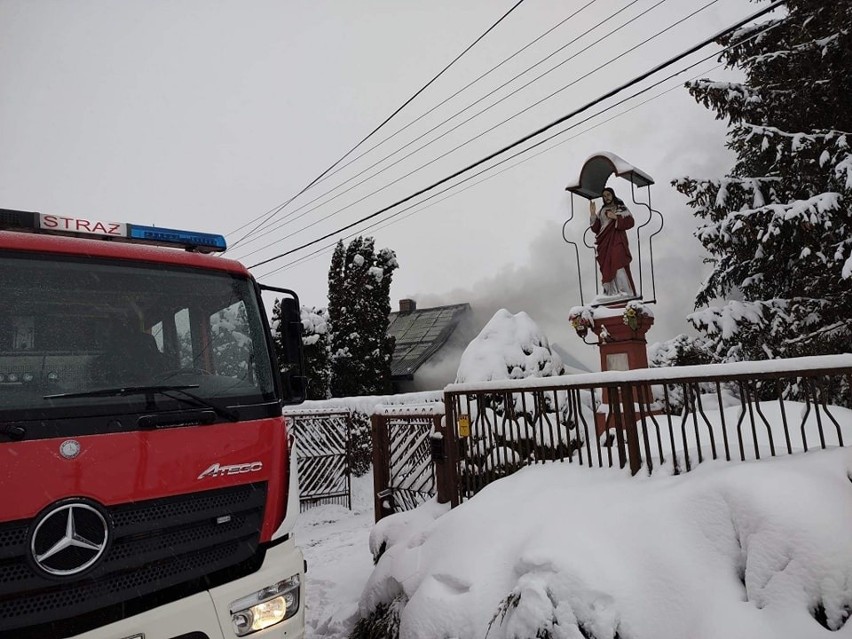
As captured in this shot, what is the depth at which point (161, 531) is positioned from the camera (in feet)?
7.95

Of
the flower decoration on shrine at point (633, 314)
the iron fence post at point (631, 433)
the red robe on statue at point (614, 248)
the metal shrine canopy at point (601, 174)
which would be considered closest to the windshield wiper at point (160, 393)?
the iron fence post at point (631, 433)

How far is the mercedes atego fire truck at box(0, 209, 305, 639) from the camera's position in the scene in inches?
84.0

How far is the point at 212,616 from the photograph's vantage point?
2.42m

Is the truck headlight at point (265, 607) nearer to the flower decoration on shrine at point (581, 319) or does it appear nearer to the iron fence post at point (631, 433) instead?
the iron fence post at point (631, 433)

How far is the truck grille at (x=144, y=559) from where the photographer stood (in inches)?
80.4

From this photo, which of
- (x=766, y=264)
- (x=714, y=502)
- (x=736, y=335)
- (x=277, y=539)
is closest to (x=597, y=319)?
(x=736, y=335)

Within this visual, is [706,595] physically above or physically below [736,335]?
below

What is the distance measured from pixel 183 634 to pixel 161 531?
0.48 meters

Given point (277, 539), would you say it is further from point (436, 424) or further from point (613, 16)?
point (613, 16)

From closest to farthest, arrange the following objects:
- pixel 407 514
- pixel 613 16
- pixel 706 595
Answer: pixel 706 595 < pixel 407 514 < pixel 613 16

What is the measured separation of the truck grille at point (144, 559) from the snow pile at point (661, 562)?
1.39 meters

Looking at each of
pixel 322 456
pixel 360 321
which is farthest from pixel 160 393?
pixel 360 321

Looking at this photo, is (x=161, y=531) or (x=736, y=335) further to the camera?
(x=736, y=335)

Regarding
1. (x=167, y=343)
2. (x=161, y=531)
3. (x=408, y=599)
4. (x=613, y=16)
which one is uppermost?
(x=613, y=16)
